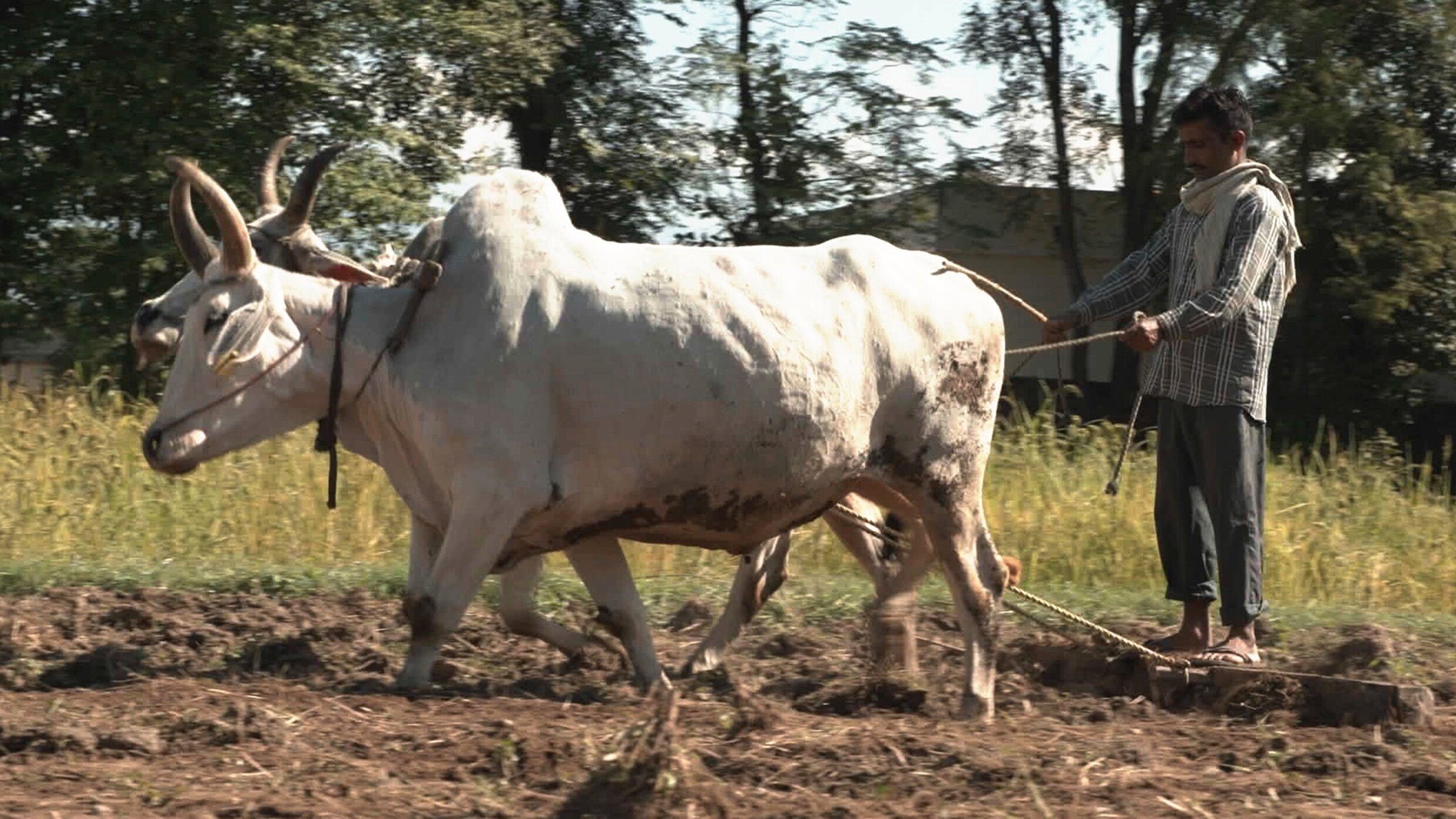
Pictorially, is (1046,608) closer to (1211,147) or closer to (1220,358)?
(1220,358)

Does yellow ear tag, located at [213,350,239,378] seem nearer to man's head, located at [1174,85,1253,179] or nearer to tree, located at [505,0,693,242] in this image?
man's head, located at [1174,85,1253,179]

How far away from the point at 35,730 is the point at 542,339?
1999 millimetres

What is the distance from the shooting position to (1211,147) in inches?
282

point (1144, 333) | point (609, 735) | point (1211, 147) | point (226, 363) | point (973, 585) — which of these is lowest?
point (609, 735)

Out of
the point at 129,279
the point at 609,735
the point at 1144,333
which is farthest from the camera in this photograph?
the point at 129,279

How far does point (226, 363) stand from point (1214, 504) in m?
3.51

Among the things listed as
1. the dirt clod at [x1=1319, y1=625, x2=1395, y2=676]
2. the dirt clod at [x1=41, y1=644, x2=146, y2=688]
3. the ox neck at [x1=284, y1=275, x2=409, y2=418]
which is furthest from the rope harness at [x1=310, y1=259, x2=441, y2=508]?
the dirt clod at [x1=1319, y1=625, x2=1395, y2=676]

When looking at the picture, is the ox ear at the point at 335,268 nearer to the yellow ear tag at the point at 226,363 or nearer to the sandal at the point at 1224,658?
the yellow ear tag at the point at 226,363

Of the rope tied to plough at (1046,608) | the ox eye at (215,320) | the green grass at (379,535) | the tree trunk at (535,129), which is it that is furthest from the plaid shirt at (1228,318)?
the tree trunk at (535,129)

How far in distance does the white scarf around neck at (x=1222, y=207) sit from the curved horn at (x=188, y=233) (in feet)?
11.7

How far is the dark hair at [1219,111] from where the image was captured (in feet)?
23.3

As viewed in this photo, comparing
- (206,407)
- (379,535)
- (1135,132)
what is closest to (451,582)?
(206,407)

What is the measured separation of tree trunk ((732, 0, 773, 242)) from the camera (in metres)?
19.3

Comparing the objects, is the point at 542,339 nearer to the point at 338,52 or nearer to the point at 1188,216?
the point at 1188,216
